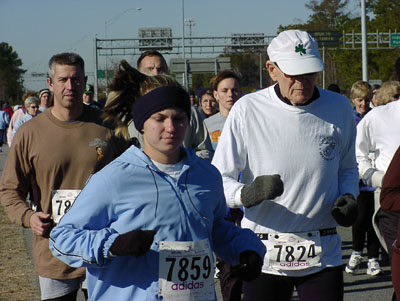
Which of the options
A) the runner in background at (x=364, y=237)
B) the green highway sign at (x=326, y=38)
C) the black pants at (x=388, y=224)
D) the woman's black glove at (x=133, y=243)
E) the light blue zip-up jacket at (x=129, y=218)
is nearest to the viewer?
the woman's black glove at (x=133, y=243)

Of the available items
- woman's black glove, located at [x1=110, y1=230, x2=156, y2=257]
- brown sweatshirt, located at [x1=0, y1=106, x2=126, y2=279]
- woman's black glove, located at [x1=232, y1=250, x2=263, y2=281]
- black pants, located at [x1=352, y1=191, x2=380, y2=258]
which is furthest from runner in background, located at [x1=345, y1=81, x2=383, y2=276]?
woman's black glove, located at [x1=110, y1=230, x2=156, y2=257]

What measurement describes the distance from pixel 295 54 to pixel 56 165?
1666 millimetres

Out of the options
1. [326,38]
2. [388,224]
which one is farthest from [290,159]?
[326,38]

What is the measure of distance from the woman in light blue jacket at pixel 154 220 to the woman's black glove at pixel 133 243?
6 centimetres

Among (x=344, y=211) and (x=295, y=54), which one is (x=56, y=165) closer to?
(x=295, y=54)

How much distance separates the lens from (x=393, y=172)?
14.3 ft

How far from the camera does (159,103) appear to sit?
10.6 feet

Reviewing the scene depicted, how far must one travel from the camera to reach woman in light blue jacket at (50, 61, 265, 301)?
3121 millimetres

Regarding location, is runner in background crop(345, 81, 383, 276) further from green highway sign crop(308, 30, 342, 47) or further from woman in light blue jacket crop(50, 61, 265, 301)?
green highway sign crop(308, 30, 342, 47)

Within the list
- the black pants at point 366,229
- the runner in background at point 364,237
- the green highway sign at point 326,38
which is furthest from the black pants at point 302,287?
the green highway sign at point 326,38

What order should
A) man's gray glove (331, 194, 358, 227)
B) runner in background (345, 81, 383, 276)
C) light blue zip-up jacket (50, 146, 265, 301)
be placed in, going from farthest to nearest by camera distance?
runner in background (345, 81, 383, 276) < man's gray glove (331, 194, 358, 227) < light blue zip-up jacket (50, 146, 265, 301)

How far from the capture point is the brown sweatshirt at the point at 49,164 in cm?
494

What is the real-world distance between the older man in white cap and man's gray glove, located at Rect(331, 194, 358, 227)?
0.05ft

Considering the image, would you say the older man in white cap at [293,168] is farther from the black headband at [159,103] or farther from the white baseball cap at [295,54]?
the black headband at [159,103]
